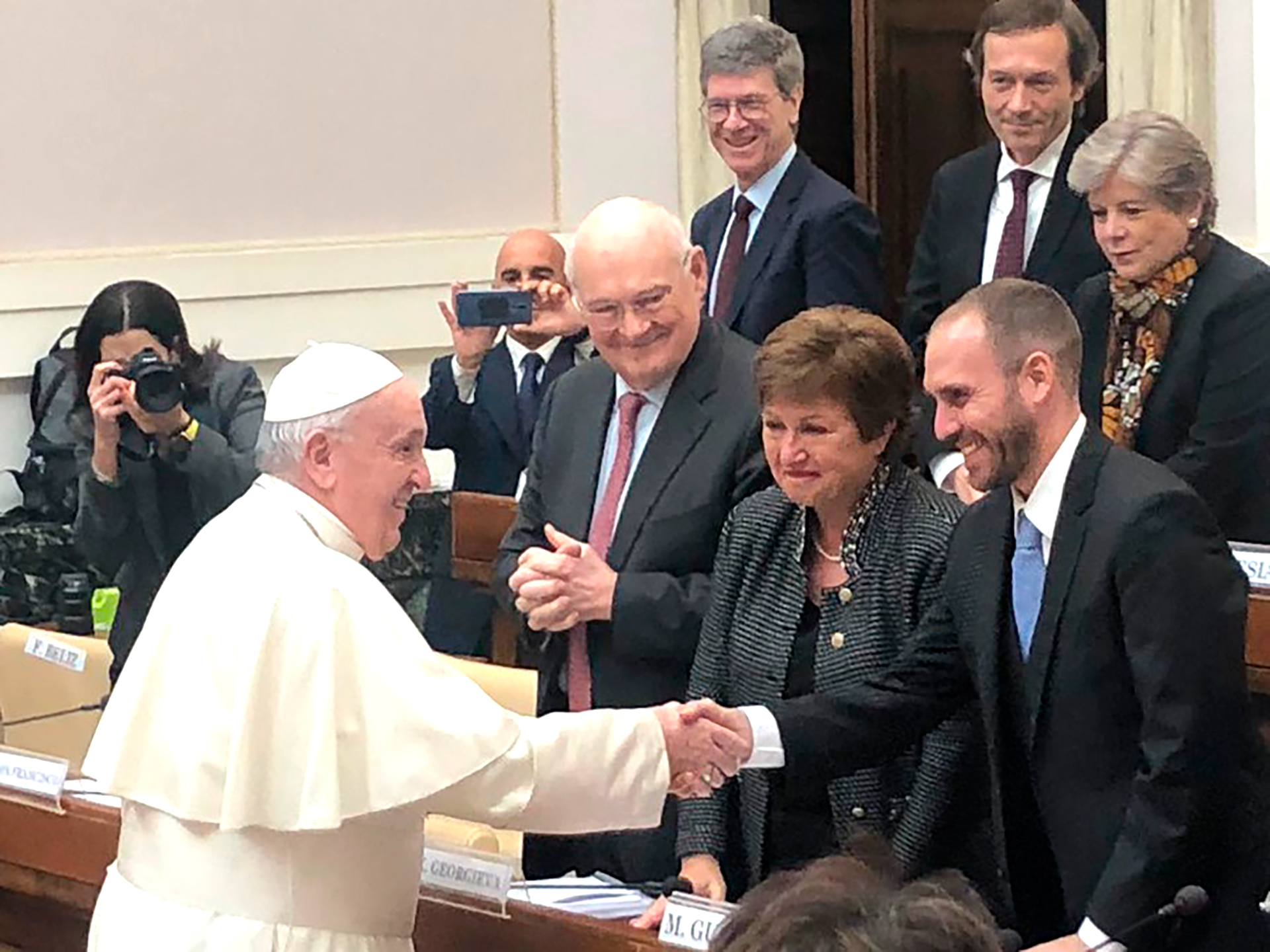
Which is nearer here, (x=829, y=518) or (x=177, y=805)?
(x=177, y=805)

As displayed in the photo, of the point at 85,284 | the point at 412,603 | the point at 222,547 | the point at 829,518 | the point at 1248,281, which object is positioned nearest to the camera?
the point at 222,547

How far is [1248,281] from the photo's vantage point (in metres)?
3.67

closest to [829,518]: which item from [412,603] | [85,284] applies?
[412,603]

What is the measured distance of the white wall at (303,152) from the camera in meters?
7.11

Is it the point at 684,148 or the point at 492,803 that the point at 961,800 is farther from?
the point at 684,148

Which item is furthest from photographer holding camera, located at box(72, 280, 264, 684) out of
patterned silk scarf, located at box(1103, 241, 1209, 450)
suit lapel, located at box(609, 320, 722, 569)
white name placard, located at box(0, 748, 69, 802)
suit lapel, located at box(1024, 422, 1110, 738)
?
suit lapel, located at box(1024, 422, 1110, 738)

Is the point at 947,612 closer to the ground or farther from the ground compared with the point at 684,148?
closer to the ground

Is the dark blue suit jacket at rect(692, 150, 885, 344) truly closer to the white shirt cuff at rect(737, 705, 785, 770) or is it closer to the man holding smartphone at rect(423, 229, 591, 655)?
the man holding smartphone at rect(423, 229, 591, 655)

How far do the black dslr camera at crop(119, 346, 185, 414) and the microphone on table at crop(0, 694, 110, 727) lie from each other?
67 cm

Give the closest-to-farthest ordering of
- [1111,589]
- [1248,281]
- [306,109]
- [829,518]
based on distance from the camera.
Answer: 1. [1111,589]
2. [829,518]
3. [1248,281]
4. [306,109]

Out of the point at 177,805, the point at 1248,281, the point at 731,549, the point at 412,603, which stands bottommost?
the point at 412,603

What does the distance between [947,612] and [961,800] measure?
27cm

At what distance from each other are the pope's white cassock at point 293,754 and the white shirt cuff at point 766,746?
0.24m

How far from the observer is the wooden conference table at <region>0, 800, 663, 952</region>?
10.2 feet
